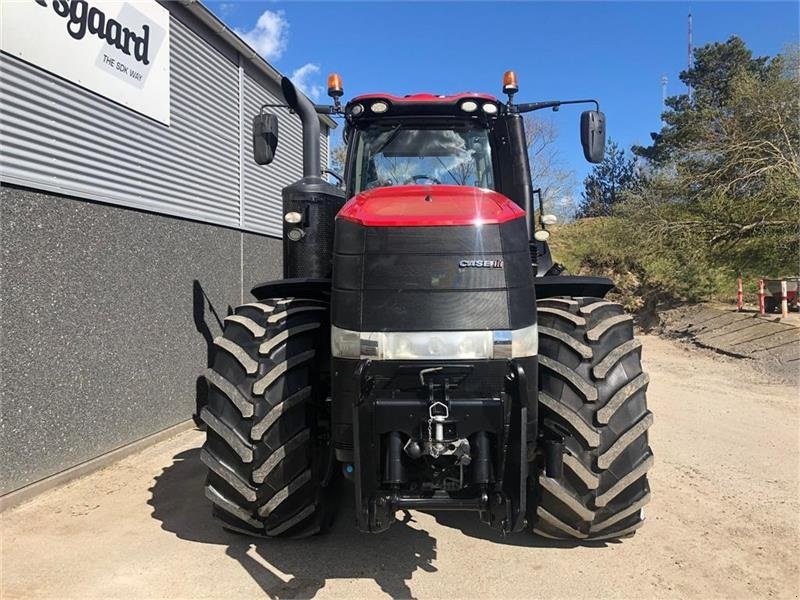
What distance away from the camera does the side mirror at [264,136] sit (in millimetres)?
4133

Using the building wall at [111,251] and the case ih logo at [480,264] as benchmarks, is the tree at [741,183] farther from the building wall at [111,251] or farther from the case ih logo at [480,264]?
the case ih logo at [480,264]

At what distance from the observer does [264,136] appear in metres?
4.15

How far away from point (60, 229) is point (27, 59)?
125 cm

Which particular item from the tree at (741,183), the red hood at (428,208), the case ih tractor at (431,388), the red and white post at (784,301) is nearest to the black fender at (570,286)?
the case ih tractor at (431,388)

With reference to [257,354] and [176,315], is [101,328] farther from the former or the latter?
[257,354]

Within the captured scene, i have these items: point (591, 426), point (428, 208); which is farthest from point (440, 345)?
point (591, 426)

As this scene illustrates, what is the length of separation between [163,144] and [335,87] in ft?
8.12

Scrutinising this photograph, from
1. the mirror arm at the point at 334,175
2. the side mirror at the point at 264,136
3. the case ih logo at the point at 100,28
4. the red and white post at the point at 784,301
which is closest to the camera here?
the side mirror at the point at 264,136

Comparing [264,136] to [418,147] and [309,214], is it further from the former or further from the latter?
[418,147]

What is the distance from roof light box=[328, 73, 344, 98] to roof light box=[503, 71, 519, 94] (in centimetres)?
124

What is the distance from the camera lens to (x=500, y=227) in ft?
9.23

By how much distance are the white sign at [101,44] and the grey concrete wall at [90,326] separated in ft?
3.47

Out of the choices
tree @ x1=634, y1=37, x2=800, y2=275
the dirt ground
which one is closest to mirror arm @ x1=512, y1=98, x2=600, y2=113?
the dirt ground

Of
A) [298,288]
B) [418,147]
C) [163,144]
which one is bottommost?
[298,288]
